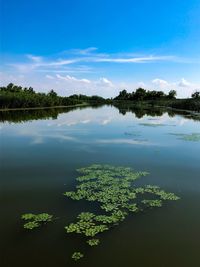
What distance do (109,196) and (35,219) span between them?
6.01 ft

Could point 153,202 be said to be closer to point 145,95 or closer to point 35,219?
point 35,219

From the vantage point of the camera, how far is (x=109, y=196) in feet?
20.9

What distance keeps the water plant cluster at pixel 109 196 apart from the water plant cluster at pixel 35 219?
540 millimetres

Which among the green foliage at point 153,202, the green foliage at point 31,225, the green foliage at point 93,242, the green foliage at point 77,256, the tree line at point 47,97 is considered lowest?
the green foliage at point 77,256

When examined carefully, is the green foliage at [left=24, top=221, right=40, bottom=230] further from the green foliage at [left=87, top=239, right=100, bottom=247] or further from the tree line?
the tree line

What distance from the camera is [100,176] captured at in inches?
310

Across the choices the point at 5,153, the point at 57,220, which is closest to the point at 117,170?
Result: the point at 57,220

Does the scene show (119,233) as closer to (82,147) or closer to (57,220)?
(57,220)

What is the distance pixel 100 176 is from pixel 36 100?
4159 cm

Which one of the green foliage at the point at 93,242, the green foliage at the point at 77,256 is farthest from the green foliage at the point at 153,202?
the green foliage at the point at 77,256

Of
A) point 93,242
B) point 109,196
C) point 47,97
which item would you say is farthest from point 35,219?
point 47,97

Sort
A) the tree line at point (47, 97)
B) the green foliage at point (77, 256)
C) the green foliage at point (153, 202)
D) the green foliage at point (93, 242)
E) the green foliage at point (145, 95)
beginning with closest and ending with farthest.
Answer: the green foliage at point (77, 256) → the green foliage at point (93, 242) → the green foliage at point (153, 202) → the tree line at point (47, 97) → the green foliage at point (145, 95)

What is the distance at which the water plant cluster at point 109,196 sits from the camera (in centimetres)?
502

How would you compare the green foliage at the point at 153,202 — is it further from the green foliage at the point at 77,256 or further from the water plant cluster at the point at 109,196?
the green foliage at the point at 77,256
